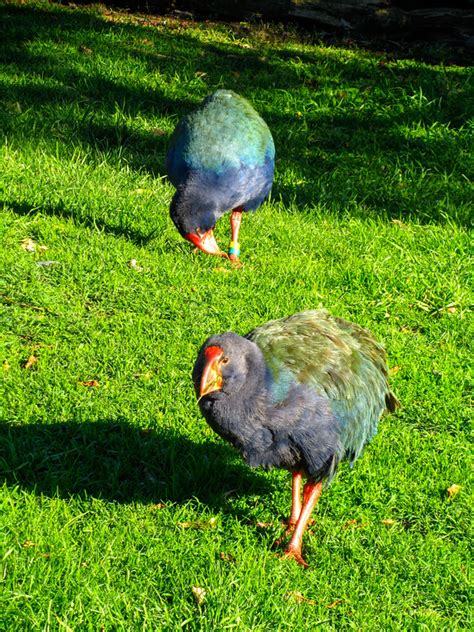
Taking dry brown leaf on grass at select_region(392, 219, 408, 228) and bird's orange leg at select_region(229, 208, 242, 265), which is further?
dry brown leaf on grass at select_region(392, 219, 408, 228)

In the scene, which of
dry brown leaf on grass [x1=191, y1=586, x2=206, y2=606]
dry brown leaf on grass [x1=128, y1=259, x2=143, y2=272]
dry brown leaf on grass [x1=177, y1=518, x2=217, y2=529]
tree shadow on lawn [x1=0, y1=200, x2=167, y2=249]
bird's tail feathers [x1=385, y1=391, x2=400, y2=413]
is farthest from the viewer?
tree shadow on lawn [x1=0, y1=200, x2=167, y2=249]

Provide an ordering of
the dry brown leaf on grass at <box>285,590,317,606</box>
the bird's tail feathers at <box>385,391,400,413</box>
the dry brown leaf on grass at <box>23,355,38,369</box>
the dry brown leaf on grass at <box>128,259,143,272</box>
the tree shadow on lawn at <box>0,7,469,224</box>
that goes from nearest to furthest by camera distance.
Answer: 1. the dry brown leaf on grass at <box>285,590,317,606</box>
2. the bird's tail feathers at <box>385,391,400,413</box>
3. the dry brown leaf on grass at <box>23,355,38,369</box>
4. the dry brown leaf on grass at <box>128,259,143,272</box>
5. the tree shadow on lawn at <box>0,7,469,224</box>

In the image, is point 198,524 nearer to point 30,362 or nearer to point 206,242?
point 30,362

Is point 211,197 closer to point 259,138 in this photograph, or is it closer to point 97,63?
point 259,138

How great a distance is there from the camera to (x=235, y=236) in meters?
5.91

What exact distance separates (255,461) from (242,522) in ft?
1.50

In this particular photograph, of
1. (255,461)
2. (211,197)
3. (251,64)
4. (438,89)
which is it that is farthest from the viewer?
(251,64)

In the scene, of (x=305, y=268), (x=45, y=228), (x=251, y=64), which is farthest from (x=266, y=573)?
(x=251, y=64)

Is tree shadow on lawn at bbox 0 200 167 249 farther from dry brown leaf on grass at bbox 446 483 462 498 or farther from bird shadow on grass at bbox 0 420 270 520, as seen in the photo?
dry brown leaf on grass at bbox 446 483 462 498

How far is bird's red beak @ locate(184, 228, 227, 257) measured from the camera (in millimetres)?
5617

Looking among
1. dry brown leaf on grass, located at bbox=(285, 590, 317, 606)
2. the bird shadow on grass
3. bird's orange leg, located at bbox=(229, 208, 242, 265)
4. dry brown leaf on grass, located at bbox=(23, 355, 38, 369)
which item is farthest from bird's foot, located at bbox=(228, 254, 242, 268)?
dry brown leaf on grass, located at bbox=(285, 590, 317, 606)

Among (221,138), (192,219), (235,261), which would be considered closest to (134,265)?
(192,219)

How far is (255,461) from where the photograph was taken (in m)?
3.31

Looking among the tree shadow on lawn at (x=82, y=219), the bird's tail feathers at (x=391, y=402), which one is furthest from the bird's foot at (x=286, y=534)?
the tree shadow on lawn at (x=82, y=219)
